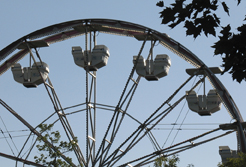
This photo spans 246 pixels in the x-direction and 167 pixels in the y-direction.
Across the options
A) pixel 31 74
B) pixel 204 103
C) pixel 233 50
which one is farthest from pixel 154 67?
pixel 233 50

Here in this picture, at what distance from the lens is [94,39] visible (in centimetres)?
4234

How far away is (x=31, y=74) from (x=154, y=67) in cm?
820

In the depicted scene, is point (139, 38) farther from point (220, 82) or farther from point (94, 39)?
point (220, 82)

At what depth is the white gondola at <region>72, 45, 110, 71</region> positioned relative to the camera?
41031mm

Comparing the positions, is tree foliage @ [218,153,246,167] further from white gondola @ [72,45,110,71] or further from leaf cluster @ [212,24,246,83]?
leaf cluster @ [212,24,246,83]

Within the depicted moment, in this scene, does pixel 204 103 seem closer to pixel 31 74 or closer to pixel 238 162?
pixel 238 162

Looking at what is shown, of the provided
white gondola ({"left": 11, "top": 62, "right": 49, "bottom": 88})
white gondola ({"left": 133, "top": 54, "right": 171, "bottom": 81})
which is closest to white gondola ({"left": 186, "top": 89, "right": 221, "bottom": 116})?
white gondola ({"left": 133, "top": 54, "right": 171, "bottom": 81})

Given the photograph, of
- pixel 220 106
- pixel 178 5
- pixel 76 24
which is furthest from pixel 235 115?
pixel 178 5

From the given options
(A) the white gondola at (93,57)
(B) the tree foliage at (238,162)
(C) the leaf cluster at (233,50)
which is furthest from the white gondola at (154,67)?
(C) the leaf cluster at (233,50)

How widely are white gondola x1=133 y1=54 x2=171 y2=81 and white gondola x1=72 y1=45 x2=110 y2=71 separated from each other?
1.93 m

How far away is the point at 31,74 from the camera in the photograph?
43.0 metres

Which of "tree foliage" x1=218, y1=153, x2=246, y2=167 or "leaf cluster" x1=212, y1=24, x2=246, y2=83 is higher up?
"tree foliage" x1=218, y1=153, x2=246, y2=167

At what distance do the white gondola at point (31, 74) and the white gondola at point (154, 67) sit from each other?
20.0ft

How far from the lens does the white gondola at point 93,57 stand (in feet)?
135
